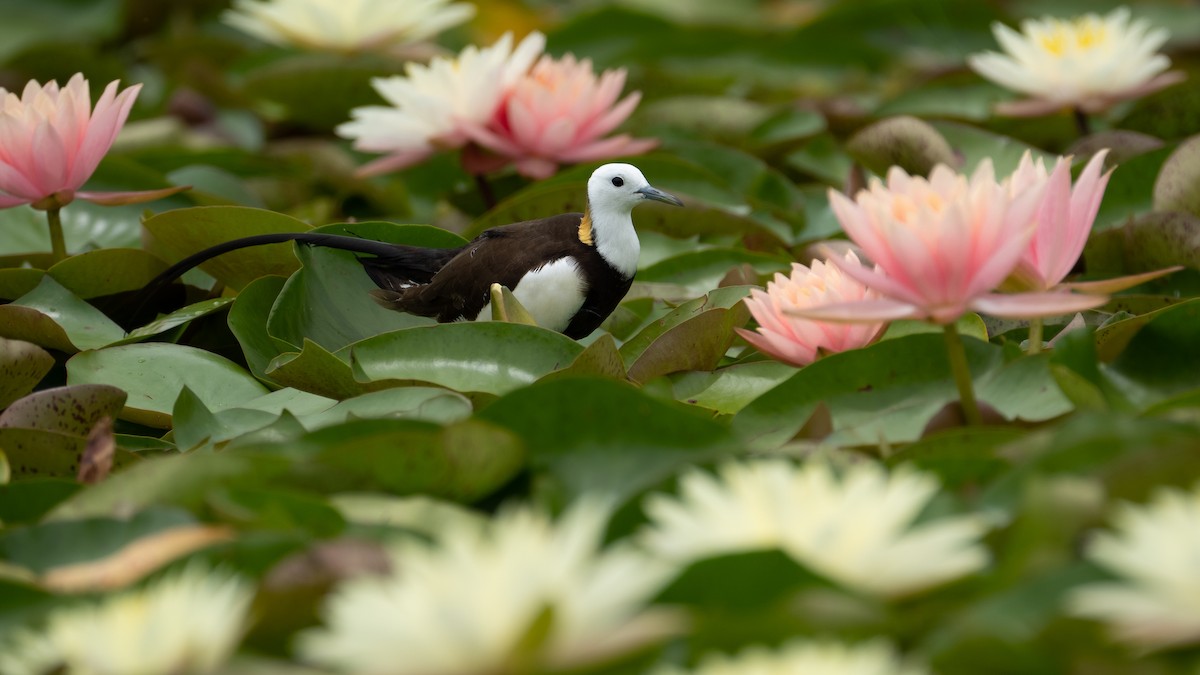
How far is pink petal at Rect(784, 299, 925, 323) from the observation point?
4.88 feet

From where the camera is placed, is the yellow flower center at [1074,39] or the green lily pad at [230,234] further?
the yellow flower center at [1074,39]

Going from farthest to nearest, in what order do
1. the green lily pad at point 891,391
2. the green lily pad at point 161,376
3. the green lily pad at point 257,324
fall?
the green lily pad at point 257,324, the green lily pad at point 161,376, the green lily pad at point 891,391

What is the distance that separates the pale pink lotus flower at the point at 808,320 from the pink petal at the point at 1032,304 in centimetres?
21

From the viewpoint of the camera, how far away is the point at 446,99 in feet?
8.53

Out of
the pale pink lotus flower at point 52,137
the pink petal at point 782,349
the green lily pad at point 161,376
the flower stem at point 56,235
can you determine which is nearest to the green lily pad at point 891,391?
the pink petal at point 782,349

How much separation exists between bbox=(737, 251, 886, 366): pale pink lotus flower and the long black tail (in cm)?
65

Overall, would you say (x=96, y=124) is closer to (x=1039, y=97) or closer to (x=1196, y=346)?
(x=1196, y=346)

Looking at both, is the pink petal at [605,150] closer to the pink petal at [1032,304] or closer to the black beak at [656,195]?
the black beak at [656,195]

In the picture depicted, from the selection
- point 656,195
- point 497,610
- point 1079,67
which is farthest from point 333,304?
point 1079,67

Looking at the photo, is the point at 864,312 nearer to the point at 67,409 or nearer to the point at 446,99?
the point at 67,409

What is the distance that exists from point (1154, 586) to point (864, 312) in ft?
1.89

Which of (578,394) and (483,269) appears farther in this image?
(483,269)

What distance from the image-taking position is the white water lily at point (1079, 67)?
9.17 ft

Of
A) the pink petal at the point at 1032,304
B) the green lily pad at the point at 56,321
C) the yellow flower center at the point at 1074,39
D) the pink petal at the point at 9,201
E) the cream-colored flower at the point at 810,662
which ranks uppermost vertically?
the yellow flower center at the point at 1074,39
